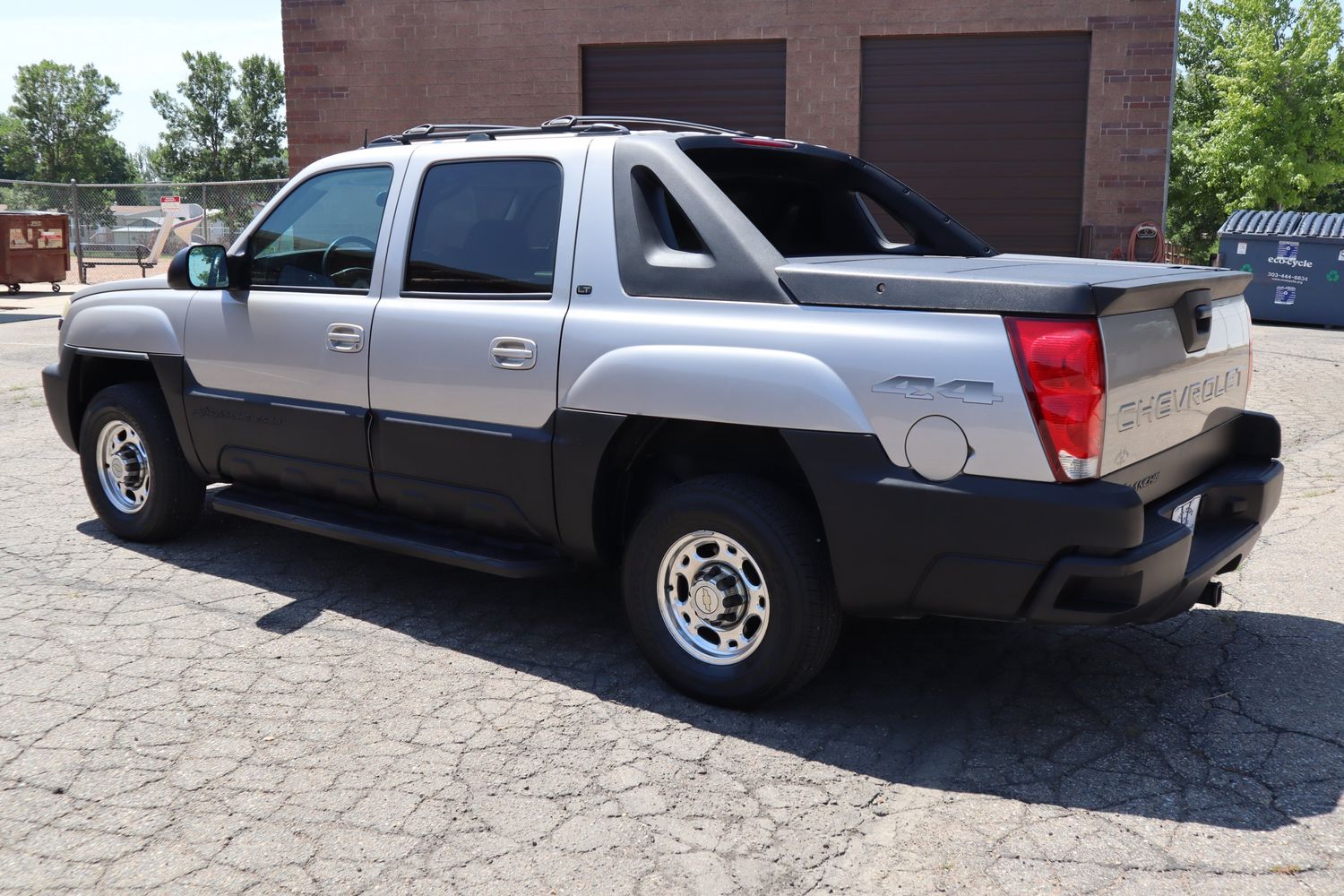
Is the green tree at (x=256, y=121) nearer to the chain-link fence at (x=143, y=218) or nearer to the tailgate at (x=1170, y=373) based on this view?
the chain-link fence at (x=143, y=218)

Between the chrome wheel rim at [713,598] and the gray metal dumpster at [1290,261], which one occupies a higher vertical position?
the gray metal dumpster at [1290,261]

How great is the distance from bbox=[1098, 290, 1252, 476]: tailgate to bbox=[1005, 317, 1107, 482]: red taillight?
0.06m

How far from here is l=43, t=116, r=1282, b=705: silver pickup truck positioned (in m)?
3.29

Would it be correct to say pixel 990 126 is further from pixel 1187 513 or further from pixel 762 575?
pixel 762 575

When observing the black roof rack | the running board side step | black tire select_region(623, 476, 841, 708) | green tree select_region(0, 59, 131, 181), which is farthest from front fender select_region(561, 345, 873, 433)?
green tree select_region(0, 59, 131, 181)

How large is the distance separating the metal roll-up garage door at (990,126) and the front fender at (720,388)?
37.5ft

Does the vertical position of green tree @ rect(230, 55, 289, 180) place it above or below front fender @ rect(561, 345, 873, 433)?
above

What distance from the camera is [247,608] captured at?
4.90 metres

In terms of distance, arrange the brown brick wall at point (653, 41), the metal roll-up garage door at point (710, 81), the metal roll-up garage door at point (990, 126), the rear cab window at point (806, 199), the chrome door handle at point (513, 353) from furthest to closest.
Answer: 1. the metal roll-up garage door at point (710, 81)
2. the metal roll-up garage door at point (990, 126)
3. the brown brick wall at point (653, 41)
4. the rear cab window at point (806, 199)
5. the chrome door handle at point (513, 353)

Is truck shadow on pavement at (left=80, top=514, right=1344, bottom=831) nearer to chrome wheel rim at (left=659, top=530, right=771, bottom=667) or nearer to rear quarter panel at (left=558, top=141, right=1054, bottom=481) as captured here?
chrome wheel rim at (left=659, top=530, right=771, bottom=667)

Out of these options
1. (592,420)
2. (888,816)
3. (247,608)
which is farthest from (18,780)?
(888,816)

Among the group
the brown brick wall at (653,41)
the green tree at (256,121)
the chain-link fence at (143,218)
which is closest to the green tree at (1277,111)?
the brown brick wall at (653,41)

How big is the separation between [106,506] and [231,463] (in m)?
1.04

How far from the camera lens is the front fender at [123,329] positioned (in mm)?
5461
